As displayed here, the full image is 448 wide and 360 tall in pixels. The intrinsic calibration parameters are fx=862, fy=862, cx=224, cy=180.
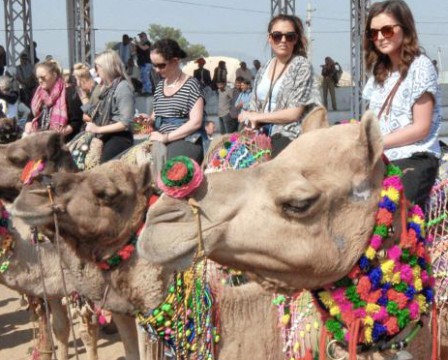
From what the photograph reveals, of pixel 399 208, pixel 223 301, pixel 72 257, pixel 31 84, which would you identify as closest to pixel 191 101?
pixel 72 257

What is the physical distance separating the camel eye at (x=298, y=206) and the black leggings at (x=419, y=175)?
1.01 meters

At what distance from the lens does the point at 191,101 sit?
6.49m

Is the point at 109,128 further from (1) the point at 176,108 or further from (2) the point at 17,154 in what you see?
(2) the point at 17,154

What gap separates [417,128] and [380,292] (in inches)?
38.2

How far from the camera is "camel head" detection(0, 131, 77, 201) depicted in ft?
19.9

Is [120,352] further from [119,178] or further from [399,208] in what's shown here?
[399,208]

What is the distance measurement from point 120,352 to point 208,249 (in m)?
4.86

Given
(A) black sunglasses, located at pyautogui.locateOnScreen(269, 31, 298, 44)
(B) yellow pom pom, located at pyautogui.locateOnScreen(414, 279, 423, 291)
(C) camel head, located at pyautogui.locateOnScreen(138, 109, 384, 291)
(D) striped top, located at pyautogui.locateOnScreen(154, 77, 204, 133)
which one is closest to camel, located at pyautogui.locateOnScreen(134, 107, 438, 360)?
(C) camel head, located at pyautogui.locateOnScreen(138, 109, 384, 291)

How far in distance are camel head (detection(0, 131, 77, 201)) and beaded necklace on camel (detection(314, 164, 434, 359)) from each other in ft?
11.0

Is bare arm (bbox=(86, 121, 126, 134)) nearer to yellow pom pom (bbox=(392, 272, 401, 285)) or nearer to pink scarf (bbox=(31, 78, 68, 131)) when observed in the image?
pink scarf (bbox=(31, 78, 68, 131))

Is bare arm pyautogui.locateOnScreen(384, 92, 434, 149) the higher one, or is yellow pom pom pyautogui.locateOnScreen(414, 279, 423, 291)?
bare arm pyautogui.locateOnScreen(384, 92, 434, 149)

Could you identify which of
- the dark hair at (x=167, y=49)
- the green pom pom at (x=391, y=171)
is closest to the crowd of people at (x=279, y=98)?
the dark hair at (x=167, y=49)

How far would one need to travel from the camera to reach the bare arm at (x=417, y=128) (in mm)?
→ 3705

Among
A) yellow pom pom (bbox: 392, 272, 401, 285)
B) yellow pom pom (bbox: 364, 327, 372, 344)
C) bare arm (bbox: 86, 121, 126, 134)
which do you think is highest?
bare arm (bbox: 86, 121, 126, 134)
